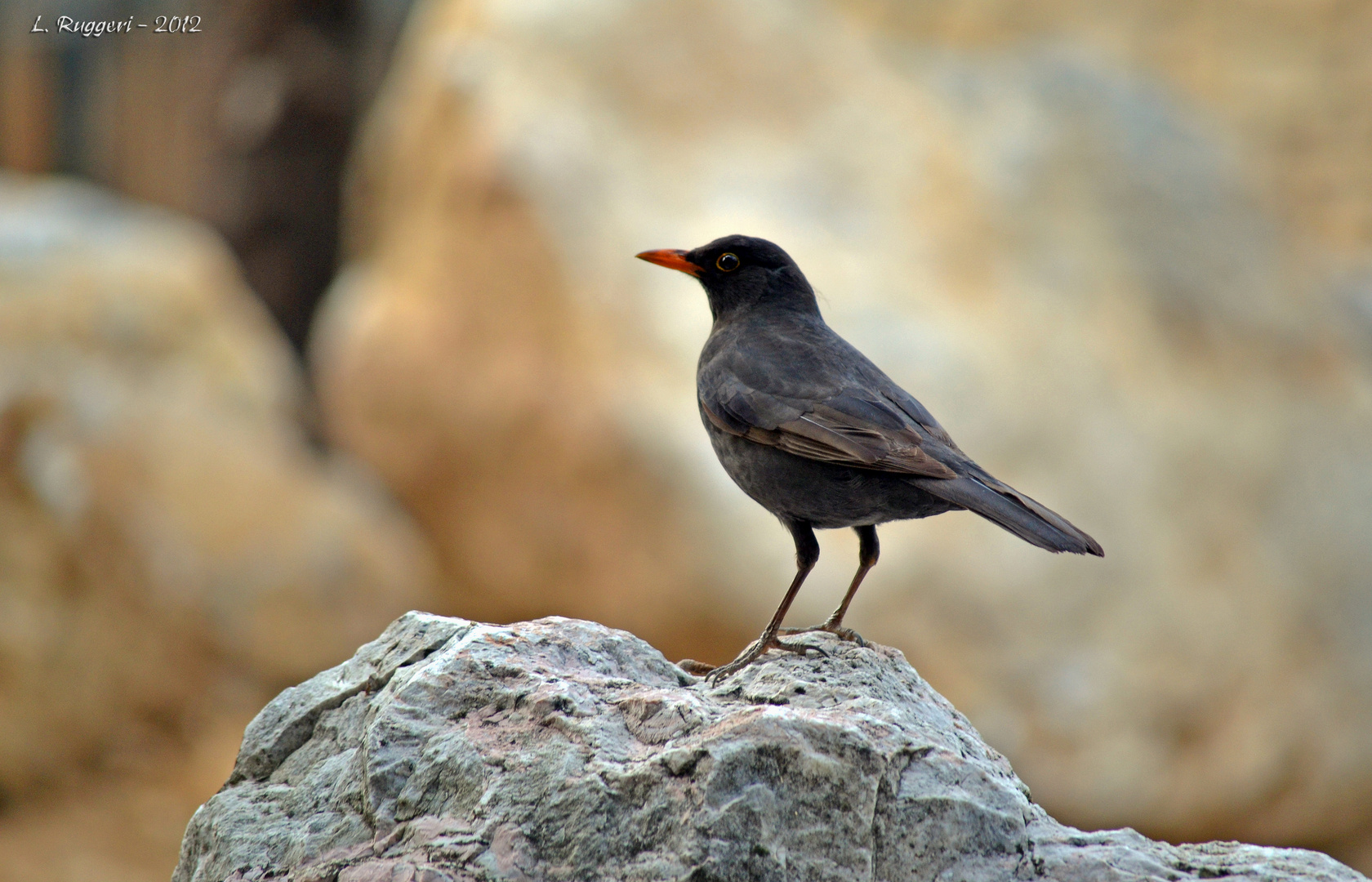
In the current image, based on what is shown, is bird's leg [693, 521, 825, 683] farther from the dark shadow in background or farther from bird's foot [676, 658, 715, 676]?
the dark shadow in background

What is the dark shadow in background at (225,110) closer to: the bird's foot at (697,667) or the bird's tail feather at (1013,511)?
the bird's foot at (697,667)

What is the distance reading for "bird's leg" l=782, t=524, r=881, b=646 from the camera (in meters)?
3.51

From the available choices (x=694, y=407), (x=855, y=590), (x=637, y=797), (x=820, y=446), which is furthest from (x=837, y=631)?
(x=694, y=407)

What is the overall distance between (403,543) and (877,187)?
435cm

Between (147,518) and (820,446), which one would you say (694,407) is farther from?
(820,446)

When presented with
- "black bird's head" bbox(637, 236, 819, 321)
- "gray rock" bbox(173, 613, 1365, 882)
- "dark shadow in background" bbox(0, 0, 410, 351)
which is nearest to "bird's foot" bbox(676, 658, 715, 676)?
"gray rock" bbox(173, 613, 1365, 882)

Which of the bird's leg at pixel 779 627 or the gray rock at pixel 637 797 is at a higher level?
the bird's leg at pixel 779 627

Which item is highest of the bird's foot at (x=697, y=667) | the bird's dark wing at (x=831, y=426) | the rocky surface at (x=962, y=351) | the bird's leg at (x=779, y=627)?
the rocky surface at (x=962, y=351)

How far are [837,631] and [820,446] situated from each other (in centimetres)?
53

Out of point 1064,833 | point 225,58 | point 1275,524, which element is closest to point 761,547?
point 1275,524

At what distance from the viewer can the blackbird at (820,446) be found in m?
3.23

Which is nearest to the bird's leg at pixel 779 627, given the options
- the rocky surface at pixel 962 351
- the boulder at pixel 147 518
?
the rocky surface at pixel 962 351

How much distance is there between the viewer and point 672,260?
4070 mm

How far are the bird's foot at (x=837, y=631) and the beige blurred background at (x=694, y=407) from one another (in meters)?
3.44
